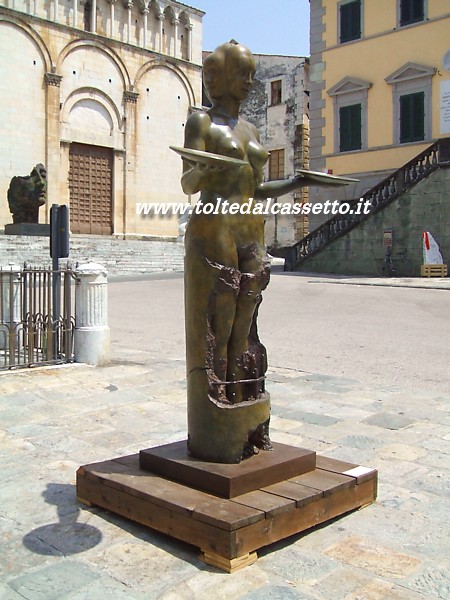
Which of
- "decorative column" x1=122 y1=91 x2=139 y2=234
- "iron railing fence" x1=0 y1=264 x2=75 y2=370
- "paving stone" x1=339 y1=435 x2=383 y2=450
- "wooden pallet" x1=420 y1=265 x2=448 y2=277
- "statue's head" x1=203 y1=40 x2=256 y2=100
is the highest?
"decorative column" x1=122 y1=91 x2=139 y2=234

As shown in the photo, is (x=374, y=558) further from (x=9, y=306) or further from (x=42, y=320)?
(x=9, y=306)

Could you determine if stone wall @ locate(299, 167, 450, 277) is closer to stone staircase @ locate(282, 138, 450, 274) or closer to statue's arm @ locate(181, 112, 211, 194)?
stone staircase @ locate(282, 138, 450, 274)

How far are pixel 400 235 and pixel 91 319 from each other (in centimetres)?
1654

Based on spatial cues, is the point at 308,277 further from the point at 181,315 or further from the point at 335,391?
the point at 335,391

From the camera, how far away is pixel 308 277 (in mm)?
22750

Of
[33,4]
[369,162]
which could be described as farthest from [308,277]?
[33,4]

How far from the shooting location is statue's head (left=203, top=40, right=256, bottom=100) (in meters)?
Result: 3.79

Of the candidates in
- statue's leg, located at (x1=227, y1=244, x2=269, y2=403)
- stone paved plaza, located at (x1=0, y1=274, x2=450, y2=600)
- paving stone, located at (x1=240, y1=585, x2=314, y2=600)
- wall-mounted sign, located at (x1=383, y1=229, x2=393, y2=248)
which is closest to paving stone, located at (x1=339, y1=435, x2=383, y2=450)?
stone paved plaza, located at (x1=0, y1=274, x2=450, y2=600)

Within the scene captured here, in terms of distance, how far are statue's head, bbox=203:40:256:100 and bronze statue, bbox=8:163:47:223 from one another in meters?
21.6

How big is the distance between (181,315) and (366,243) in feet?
39.5

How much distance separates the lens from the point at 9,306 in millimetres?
8516

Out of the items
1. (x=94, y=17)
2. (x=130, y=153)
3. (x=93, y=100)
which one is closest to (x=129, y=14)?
(x=94, y=17)

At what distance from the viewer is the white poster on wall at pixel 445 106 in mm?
24047

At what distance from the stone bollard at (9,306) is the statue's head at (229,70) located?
497 centimetres
